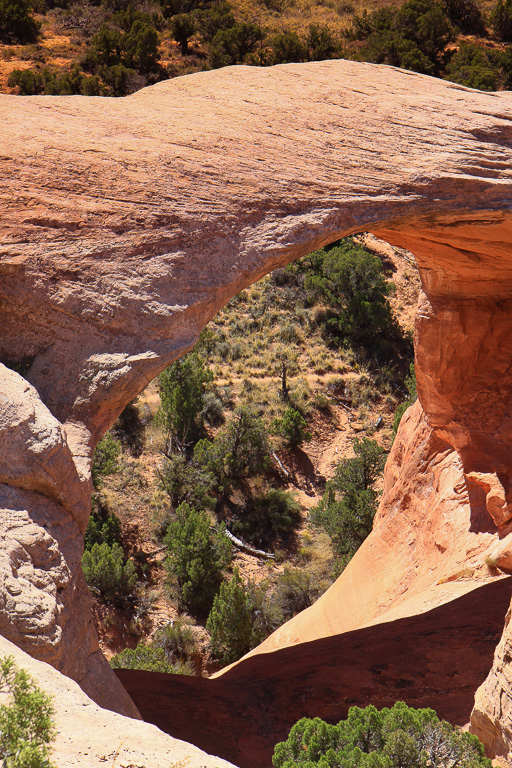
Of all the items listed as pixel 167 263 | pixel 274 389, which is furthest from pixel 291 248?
pixel 274 389

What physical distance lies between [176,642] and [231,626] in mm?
1081

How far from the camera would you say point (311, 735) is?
488 cm

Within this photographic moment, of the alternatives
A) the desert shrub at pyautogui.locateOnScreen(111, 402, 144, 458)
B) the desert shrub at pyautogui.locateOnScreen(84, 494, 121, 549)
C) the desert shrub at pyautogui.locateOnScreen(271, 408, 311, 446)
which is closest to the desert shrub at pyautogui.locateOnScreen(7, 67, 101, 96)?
the desert shrub at pyautogui.locateOnScreen(111, 402, 144, 458)

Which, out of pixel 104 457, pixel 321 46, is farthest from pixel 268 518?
pixel 321 46

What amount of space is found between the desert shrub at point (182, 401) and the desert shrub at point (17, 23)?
59.7ft

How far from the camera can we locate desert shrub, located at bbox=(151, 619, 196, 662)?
41.1 feet

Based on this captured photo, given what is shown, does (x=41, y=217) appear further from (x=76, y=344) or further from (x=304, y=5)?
(x=304, y=5)

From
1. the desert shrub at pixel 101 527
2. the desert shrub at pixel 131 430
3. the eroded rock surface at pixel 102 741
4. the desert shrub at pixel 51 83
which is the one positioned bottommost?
the desert shrub at pixel 101 527

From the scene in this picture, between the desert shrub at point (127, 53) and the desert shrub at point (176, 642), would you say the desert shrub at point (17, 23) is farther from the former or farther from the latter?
the desert shrub at point (176, 642)

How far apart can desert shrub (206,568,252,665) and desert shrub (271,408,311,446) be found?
5.56 m

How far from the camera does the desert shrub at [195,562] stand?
13.6 metres

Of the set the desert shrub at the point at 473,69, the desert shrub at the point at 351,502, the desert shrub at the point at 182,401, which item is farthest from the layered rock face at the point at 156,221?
the desert shrub at the point at 473,69

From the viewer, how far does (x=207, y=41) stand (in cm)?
2841

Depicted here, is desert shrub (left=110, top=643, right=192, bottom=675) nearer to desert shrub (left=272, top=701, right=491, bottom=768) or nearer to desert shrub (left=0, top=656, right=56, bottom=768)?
desert shrub (left=272, top=701, right=491, bottom=768)
